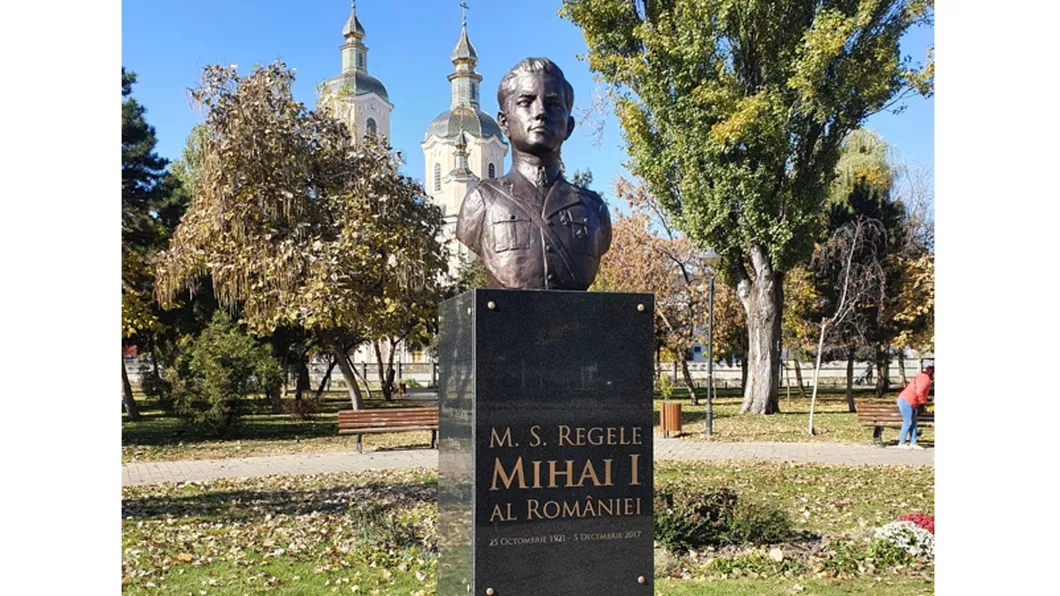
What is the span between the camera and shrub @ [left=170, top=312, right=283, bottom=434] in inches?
648

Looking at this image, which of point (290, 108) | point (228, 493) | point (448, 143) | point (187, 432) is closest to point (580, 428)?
point (228, 493)

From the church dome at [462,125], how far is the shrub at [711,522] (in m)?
66.6

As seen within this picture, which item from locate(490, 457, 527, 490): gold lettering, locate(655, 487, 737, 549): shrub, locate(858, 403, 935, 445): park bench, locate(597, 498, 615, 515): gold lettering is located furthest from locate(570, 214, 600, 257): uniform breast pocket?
locate(858, 403, 935, 445): park bench

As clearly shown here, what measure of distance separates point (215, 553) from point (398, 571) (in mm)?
1709

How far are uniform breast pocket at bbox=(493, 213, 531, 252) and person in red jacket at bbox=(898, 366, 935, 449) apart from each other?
1117cm

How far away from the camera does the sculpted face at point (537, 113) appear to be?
451 cm

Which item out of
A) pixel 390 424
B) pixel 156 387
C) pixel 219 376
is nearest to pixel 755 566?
pixel 390 424

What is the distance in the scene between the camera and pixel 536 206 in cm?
456

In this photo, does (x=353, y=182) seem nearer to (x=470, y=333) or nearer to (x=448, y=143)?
(x=470, y=333)

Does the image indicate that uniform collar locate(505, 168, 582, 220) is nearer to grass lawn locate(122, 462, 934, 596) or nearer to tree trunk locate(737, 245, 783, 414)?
grass lawn locate(122, 462, 934, 596)

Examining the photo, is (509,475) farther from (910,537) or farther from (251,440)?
(251,440)

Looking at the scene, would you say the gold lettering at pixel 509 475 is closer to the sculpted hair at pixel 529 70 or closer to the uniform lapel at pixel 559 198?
the uniform lapel at pixel 559 198

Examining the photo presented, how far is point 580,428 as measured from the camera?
4.13 m

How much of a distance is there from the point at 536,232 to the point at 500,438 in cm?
121
